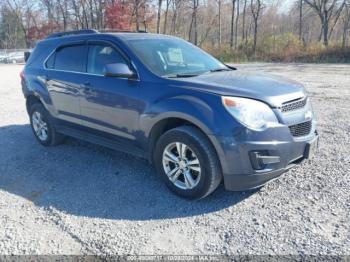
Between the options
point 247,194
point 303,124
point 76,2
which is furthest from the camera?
point 76,2

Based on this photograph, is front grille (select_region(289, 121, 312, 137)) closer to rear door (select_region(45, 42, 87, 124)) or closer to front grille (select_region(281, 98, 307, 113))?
front grille (select_region(281, 98, 307, 113))

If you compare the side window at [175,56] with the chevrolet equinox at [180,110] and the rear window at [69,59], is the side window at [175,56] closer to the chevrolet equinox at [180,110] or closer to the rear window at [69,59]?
the chevrolet equinox at [180,110]

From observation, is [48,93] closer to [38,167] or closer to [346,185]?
[38,167]

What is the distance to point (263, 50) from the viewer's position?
79.3ft

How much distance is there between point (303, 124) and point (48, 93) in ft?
12.7

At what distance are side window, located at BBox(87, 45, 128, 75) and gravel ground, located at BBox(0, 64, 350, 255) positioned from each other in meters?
1.36

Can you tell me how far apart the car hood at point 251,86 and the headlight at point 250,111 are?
0.06m

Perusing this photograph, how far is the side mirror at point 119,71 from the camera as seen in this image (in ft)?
11.9

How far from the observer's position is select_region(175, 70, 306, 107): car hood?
3135 mm

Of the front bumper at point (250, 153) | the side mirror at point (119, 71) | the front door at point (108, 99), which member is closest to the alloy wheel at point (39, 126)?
the front door at point (108, 99)

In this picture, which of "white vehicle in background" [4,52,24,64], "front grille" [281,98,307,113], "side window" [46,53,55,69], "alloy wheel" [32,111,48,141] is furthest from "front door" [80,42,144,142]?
"white vehicle in background" [4,52,24,64]

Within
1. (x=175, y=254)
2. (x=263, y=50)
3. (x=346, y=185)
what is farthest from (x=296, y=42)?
(x=175, y=254)

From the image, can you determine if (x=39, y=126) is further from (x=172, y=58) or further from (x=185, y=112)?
(x=185, y=112)

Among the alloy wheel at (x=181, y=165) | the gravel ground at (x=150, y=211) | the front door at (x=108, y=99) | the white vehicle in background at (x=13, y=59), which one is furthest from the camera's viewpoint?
the white vehicle in background at (x=13, y=59)
